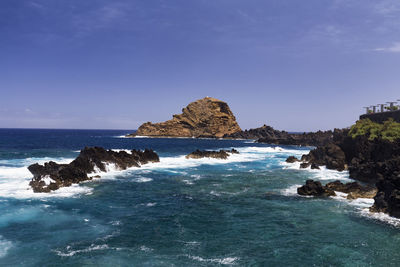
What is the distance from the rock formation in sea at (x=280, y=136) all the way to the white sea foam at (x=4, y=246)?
123 metres

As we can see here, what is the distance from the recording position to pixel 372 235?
1767 cm

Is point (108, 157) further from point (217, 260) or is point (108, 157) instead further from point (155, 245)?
point (217, 260)

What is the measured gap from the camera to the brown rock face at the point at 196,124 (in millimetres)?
191625

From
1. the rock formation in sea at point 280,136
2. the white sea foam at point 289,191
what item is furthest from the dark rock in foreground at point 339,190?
the rock formation in sea at point 280,136

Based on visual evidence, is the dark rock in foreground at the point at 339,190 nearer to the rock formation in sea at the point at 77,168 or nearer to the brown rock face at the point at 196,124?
the rock formation in sea at the point at 77,168

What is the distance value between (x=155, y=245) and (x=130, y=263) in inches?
98.0

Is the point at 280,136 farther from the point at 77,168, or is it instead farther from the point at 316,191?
the point at 77,168

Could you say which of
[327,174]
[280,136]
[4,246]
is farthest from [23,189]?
[280,136]

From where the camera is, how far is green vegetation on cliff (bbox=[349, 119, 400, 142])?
1570 inches

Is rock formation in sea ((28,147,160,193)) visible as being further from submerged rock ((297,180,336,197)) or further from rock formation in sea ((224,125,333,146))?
rock formation in sea ((224,125,333,146))

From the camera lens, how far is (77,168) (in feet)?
119

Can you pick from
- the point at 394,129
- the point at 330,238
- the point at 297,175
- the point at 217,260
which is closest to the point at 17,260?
the point at 217,260

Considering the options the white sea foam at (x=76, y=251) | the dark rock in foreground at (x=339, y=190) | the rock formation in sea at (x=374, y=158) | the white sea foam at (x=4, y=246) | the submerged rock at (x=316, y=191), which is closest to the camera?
the white sea foam at (x=76, y=251)

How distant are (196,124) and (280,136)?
57073 mm
